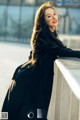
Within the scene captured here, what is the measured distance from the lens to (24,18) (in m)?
29.7

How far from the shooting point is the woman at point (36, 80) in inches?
133

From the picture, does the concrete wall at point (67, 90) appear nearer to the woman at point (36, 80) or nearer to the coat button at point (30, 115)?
the woman at point (36, 80)

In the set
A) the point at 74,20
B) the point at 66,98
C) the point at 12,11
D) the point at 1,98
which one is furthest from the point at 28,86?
the point at 12,11

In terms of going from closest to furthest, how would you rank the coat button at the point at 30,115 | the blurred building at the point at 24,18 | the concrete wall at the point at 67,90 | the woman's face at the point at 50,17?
the concrete wall at the point at 67,90
the coat button at the point at 30,115
the woman's face at the point at 50,17
the blurred building at the point at 24,18

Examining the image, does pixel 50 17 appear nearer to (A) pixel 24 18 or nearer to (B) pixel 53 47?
(B) pixel 53 47

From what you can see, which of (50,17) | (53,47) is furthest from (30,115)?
(50,17)

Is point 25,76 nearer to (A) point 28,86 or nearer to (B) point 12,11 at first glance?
(A) point 28,86

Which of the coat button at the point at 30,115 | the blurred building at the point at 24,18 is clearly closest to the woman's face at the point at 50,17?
the coat button at the point at 30,115

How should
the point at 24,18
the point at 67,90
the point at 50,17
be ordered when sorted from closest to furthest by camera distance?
the point at 67,90 → the point at 50,17 → the point at 24,18

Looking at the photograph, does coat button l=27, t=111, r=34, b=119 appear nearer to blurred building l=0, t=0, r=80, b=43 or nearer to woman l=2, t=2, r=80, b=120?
woman l=2, t=2, r=80, b=120

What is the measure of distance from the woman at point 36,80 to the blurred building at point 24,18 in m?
24.4

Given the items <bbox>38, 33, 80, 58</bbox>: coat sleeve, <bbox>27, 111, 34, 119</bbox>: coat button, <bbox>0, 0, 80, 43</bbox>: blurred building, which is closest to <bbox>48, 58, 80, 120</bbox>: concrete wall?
<bbox>38, 33, 80, 58</bbox>: coat sleeve

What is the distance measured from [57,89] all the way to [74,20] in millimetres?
24374

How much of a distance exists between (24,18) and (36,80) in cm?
2646
